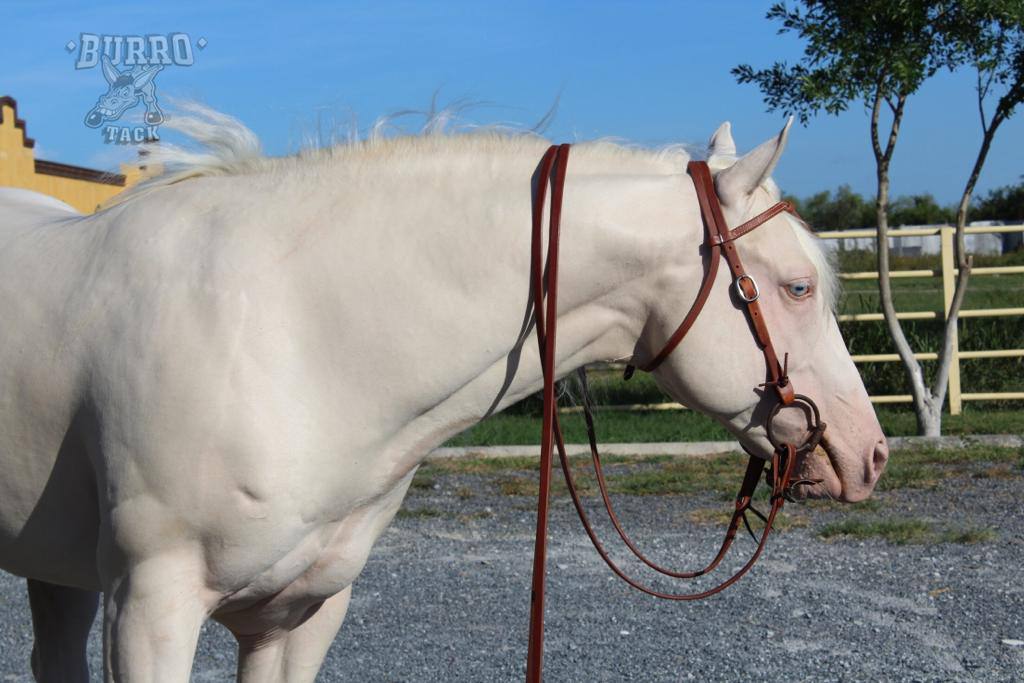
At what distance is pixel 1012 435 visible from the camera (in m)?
9.02

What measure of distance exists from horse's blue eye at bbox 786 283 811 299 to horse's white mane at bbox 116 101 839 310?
0.18 ft

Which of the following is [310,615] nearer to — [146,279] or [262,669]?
[262,669]

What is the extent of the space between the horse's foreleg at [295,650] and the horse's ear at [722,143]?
133 cm

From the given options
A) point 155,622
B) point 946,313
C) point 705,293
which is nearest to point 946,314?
point 946,313

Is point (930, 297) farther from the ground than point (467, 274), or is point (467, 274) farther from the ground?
point (467, 274)

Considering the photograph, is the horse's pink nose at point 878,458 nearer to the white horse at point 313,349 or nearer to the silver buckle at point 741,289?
the white horse at point 313,349

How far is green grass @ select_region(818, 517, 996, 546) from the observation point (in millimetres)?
6102

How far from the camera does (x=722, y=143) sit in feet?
8.27

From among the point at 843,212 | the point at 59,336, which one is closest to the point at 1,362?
the point at 59,336

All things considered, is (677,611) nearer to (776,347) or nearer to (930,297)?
(776,347)

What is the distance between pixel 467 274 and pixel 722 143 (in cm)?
75

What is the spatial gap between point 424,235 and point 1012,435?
8.16 meters

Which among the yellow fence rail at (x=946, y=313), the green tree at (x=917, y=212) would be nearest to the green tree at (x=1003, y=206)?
the green tree at (x=917, y=212)

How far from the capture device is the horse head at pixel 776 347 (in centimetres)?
220
